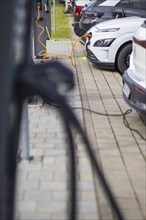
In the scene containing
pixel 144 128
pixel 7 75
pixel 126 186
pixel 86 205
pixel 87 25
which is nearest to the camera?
pixel 7 75

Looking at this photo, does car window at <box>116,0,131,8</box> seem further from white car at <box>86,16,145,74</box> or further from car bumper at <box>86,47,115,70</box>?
car bumper at <box>86,47,115,70</box>

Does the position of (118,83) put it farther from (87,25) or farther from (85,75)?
(87,25)

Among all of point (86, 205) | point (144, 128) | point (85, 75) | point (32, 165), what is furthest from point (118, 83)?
point (86, 205)

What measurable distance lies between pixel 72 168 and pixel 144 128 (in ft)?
12.3

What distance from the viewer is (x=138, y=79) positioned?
4965 mm

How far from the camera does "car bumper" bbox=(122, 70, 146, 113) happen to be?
186 inches

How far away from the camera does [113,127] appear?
17.4 feet

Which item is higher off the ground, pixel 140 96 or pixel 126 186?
pixel 140 96

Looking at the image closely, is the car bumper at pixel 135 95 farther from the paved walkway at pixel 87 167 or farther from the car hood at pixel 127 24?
the car hood at pixel 127 24

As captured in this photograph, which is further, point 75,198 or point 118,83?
point 118,83

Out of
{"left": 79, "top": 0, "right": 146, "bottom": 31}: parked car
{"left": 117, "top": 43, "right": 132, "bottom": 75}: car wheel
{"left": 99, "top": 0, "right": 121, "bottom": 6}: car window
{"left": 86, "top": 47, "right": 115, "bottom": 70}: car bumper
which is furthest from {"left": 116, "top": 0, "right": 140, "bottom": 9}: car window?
{"left": 117, "top": 43, "right": 132, "bottom": 75}: car wheel

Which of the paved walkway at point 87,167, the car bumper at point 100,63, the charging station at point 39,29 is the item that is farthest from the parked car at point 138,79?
the charging station at point 39,29

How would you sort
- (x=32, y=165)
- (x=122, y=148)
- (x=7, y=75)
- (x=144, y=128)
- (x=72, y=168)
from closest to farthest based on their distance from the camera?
(x=7, y=75), (x=72, y=168), (x=32, y=165), (x=122, y=148), (x=144, y=128)

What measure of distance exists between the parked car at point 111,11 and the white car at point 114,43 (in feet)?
7.25
